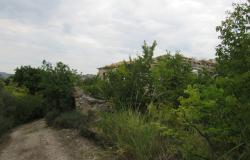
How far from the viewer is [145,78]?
11.0 meters

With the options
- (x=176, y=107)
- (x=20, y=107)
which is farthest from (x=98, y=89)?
(x=20, y=107)

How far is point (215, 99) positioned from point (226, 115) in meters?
0.35

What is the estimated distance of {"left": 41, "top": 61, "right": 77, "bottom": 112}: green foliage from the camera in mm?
14648

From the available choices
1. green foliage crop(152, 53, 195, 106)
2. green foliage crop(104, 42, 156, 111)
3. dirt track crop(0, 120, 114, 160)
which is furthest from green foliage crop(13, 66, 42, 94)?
green foliage crop(152, 53, 195, 106)

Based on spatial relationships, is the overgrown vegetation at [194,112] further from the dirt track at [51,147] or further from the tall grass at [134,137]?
the dirt track at [51,147]

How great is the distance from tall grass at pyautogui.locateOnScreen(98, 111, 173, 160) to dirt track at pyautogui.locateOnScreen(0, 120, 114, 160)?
52 centimetres

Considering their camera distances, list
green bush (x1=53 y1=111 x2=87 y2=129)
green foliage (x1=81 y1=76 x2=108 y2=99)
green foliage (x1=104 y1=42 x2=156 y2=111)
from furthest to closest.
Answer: green bush (x1=53 y1=111 x2=87 y2=129), green foliage (x1=81 y1=76 x2=108 y2=99), green foliage (x1=104 y1=42 x2=156 y2=111)

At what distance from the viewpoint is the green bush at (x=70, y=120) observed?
458 inches

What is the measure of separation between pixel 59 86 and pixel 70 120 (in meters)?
2.75

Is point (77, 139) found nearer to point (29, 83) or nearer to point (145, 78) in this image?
point (145, 78)

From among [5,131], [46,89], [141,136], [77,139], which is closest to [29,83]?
[46,89]

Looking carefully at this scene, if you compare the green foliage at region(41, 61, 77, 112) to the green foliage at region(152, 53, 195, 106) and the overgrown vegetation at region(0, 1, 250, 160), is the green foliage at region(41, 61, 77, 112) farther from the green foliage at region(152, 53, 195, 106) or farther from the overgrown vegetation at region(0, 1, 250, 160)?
the green foliage at region(152, 53, 195, 106)

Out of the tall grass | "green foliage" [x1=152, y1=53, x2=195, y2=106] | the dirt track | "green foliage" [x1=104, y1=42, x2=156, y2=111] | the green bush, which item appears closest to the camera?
the tall grass

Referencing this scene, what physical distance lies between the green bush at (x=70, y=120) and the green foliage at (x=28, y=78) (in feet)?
34.2
